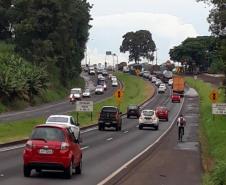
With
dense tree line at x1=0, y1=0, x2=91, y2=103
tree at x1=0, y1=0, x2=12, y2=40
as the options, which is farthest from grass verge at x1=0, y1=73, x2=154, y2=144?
tree at x1=0, y1=0, x2=12, y2=40

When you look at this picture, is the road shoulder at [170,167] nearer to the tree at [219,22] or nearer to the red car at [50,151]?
the red car at [50,151]

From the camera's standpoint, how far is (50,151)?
19797mm

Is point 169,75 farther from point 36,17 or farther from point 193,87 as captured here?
point 36,17

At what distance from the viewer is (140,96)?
404ft

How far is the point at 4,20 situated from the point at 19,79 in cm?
4131

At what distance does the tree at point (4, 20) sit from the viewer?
118525 mm

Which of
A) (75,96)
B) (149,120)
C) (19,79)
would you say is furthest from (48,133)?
(75,96)

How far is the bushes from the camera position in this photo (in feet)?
258

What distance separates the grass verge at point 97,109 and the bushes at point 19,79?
26.3 feet

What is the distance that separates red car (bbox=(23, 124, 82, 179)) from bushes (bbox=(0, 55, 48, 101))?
190 ft

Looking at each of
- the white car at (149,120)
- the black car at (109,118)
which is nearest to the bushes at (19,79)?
the white car at (149,120)

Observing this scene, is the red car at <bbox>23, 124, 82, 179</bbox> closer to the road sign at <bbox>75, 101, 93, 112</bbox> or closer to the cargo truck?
the road sign at <bbox>75, 101, 93, 112</bbox>

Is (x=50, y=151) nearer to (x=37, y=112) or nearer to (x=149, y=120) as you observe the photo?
(x=149, y=120)

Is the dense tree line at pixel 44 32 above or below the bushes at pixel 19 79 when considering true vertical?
above
